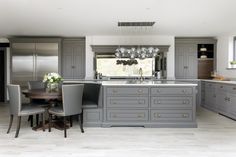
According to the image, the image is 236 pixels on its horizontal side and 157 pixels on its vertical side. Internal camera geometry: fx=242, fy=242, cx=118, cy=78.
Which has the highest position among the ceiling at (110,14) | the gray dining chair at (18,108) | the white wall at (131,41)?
the ceiling at (110,14)

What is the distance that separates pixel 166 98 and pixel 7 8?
10.7 feet

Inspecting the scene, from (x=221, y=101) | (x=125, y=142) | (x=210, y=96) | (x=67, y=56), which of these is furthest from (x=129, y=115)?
(x=67, y=56)

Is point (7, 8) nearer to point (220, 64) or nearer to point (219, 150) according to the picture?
point (219, 150)

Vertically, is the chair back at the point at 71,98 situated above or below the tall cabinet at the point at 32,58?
below

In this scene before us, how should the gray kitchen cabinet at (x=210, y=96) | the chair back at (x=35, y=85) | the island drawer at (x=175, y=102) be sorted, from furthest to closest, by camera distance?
the gray kitchen cabinet at (x=210, y=96) → the chair back at (x=35, y=85) → the island drawer at (x=175, y=102)

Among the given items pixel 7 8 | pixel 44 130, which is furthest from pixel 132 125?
pixel 7 8

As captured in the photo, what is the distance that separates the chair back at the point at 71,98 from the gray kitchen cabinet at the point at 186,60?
4315mm

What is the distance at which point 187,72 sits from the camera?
759cm

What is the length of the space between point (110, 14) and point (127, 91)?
151 cm

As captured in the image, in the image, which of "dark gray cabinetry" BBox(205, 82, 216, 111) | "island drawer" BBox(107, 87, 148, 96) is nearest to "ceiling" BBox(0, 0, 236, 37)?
"island drawer" BBox(107, 87, 148, 96)

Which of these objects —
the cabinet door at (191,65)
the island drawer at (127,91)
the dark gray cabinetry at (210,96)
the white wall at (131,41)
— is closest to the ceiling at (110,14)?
the white wall at (131,41)

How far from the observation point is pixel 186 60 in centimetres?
756

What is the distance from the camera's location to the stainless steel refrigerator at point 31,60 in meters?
7.26

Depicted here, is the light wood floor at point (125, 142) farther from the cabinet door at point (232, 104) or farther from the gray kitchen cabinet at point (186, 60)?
the gray kitchen cabinet at point (186, 60)
